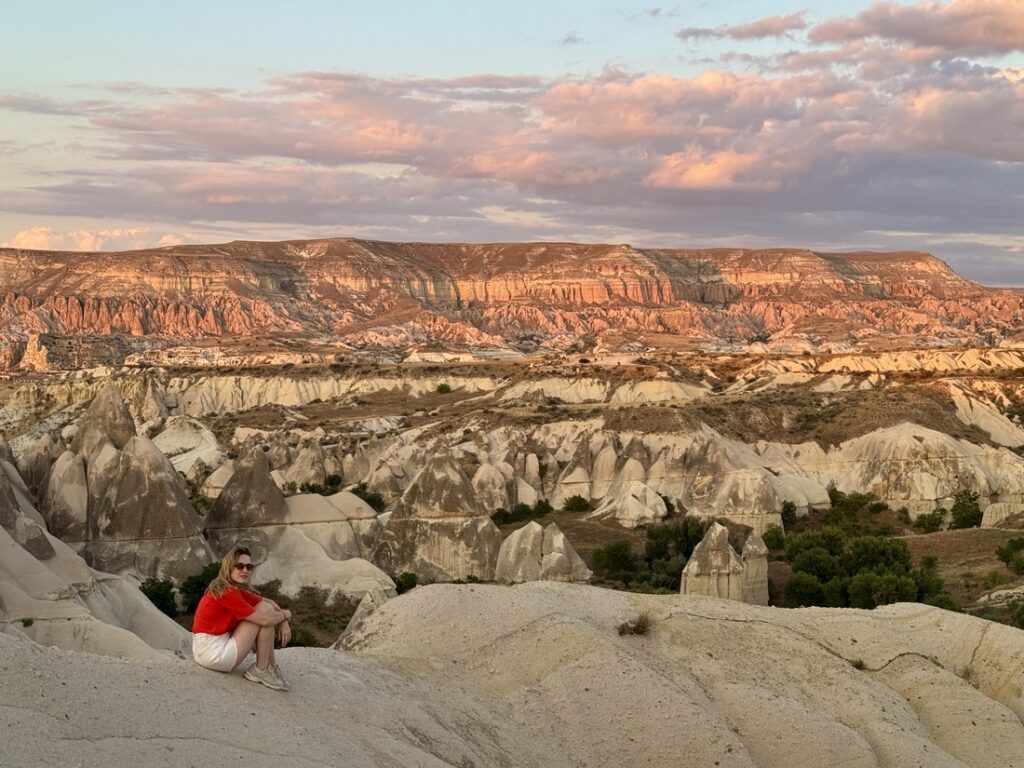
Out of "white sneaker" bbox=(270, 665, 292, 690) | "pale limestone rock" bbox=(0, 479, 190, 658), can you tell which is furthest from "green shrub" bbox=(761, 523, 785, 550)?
"white sneaker" bbox=(270, 665, 292, 690)

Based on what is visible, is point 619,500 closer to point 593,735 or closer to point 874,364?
point 593,735

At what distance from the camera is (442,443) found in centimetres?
6266

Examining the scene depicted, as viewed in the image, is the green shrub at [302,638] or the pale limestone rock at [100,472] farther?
the pale limestone rock at [100,472]

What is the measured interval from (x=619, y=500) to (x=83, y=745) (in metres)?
43.4

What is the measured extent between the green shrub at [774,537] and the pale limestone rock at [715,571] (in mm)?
11642

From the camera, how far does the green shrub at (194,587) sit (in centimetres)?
3209

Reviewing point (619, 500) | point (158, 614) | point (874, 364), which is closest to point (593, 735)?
point (158, 614)

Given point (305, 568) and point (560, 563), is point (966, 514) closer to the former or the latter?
point (560, 563)

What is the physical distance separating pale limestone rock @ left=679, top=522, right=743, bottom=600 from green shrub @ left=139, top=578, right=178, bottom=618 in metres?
12.9

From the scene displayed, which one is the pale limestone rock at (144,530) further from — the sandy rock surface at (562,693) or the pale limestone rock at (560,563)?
the sandy rock surface at (562,693)

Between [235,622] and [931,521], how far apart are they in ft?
147

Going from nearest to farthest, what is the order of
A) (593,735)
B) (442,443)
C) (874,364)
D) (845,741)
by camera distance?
(593,735)
(845,741)
(442,443)
(874,364)

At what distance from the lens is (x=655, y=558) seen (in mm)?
40188

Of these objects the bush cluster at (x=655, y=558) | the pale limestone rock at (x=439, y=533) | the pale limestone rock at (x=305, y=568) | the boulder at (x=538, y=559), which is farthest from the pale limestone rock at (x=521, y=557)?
the bush cluster at (x=655, y=558)
